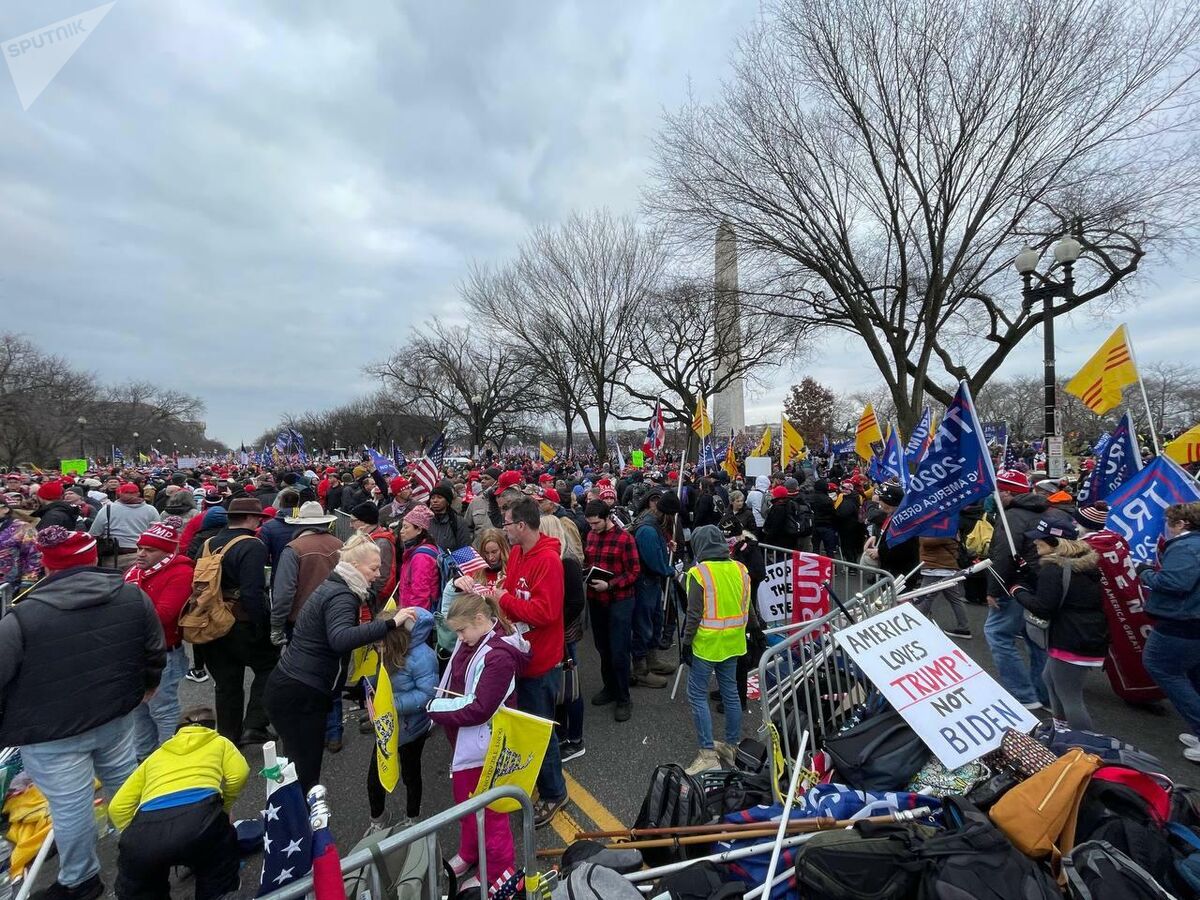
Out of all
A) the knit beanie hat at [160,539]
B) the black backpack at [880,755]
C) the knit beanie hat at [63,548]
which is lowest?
the black backpack at [880,755]

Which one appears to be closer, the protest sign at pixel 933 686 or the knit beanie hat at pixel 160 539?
the protest sign at pixel 933 686

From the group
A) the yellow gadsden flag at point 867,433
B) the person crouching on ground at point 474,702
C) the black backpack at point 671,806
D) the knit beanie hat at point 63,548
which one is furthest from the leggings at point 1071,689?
the yellow gadsden flag at point 867,433

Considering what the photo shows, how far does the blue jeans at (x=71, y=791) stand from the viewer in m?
2.93

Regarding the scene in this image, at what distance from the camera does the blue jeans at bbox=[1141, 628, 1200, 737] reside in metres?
4.00

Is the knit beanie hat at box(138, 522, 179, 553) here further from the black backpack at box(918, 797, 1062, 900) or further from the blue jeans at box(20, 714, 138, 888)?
the black backpack at box(918, 797, 1062, 900)

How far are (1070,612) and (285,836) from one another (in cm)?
516

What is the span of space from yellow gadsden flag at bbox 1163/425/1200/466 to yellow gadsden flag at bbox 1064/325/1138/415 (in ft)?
5.74

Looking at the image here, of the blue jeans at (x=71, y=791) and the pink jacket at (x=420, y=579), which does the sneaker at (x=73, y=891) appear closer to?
the blue jeans at (x=71, y=791)

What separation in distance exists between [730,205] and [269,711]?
45.2 ft

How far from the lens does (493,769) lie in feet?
9.43

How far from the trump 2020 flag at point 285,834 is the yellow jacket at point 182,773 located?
3.20 feet

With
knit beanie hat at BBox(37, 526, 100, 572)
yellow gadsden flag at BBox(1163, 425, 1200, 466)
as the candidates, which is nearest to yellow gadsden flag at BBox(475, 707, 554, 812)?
knit beanie hat at BBox(37, 526, 100, 572)

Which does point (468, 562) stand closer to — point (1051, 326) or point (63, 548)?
point (63, 548)

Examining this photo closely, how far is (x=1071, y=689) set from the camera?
4191mm
